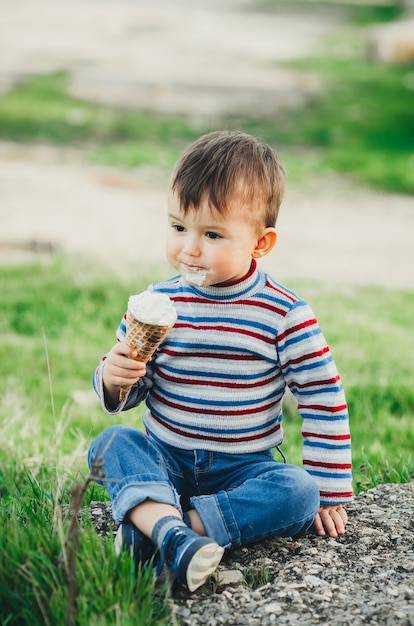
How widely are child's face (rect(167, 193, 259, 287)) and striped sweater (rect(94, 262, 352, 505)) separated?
0.38 ft

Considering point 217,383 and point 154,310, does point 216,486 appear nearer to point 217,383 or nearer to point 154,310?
point 217,383

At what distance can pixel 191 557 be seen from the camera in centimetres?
219

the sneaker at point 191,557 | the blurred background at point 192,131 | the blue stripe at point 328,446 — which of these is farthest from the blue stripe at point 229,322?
the blurred background at point 192,131

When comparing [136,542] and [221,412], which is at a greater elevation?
[221,412]

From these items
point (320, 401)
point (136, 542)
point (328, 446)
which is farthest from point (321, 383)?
point (136, 542)

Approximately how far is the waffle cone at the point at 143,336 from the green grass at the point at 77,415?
0.30 metres

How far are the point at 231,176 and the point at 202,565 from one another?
107 cm

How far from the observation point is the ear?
2711 mm

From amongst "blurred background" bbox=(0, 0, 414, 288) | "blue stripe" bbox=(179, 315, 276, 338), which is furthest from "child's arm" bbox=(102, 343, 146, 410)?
"blurred background" bbox=(0, 0, 414, 288)

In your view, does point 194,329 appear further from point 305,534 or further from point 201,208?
point 305,534

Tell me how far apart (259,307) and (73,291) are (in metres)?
3.07

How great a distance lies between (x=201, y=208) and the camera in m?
2.57

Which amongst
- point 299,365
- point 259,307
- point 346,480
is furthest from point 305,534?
point 259,307

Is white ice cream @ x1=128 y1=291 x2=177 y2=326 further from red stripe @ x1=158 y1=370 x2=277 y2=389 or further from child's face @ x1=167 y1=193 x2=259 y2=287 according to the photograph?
red stripe @ x1=158 y1=370 x2=277 y2=389
